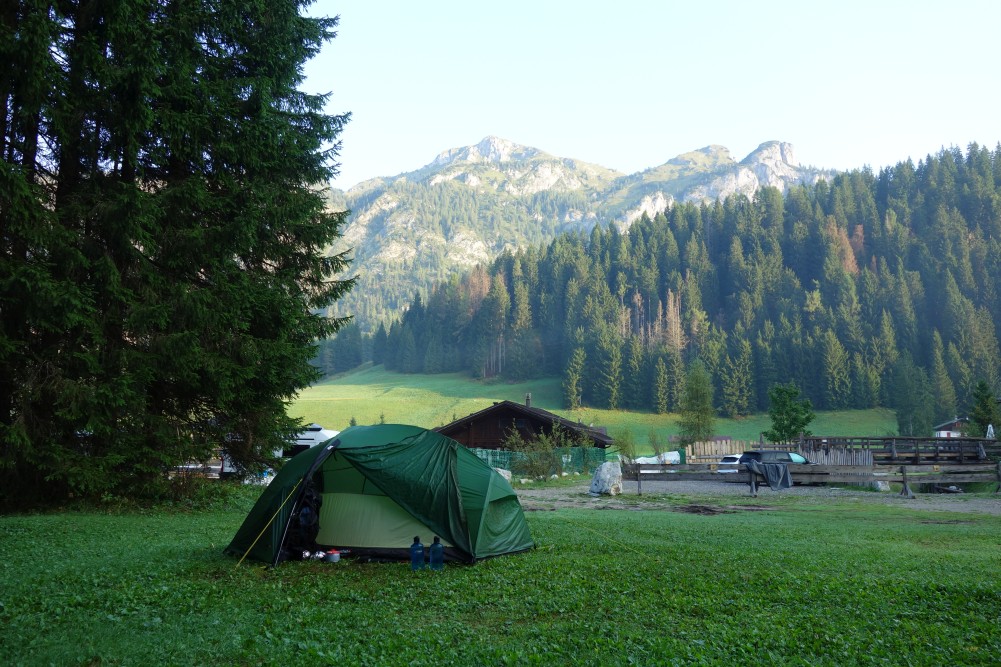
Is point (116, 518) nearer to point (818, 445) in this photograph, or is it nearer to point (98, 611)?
point (98, 611)

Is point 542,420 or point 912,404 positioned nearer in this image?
point 542,420

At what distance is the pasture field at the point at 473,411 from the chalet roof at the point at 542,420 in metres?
11.1

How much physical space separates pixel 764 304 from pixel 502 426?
7871cm

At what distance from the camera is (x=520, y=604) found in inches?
339

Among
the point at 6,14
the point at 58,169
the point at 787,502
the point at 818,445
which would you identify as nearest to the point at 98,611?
the point at 58,169

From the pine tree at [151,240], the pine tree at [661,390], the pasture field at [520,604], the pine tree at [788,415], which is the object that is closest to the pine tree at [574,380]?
the pine tree at [661,390]

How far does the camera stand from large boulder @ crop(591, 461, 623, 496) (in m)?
27.5

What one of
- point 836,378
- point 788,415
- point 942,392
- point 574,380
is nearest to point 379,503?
point 788,415

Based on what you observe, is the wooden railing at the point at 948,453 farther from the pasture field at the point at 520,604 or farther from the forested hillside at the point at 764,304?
the forested hillside at the point at 764,304

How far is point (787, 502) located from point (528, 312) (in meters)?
107

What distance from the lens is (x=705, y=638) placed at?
7.06 m

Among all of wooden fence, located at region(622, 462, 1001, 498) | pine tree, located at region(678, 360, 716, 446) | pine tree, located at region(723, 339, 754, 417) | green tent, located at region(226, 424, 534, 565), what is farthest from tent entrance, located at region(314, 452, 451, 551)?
pine tree, located at region(723, 339, 754, 417)

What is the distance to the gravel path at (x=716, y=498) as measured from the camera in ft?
75.0

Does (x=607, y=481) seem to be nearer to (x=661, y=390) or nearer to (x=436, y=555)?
(x=436, y=555)
